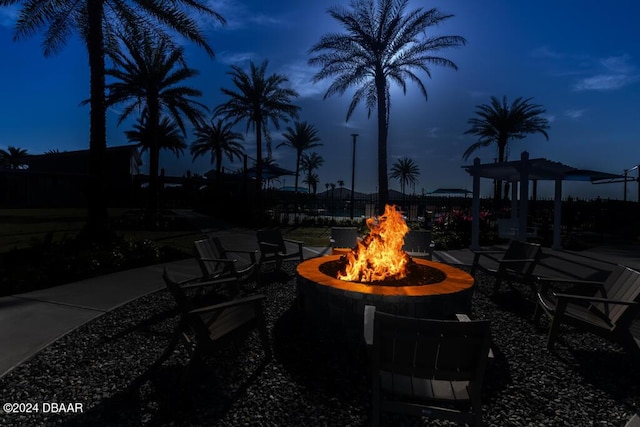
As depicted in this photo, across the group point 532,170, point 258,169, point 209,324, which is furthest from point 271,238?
point 258,169

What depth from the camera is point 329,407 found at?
116 inches

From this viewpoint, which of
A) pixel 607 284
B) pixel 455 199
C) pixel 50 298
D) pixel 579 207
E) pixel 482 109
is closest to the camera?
pixel 607 284

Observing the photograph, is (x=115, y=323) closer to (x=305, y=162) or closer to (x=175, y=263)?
(x=175, y=263)

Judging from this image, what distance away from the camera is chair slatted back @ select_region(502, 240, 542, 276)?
591cm

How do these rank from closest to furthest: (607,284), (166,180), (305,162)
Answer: (607,284) < (166,180) < (305,162)

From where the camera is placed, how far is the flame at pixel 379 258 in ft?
16.7

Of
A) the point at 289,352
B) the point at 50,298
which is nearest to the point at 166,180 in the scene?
the point at 50,298

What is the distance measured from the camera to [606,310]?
13.8ft

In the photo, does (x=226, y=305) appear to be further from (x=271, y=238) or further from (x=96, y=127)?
(x=96, y=127)

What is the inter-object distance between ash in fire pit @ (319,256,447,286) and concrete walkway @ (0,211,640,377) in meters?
3.15

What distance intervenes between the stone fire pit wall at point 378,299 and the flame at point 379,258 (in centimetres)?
47

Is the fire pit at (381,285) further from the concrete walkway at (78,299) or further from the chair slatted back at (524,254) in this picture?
the concrete walkway at (78,299)

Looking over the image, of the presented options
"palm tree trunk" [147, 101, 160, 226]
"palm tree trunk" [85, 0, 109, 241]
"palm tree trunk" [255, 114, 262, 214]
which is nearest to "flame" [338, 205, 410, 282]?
"palm tree trunk" [85, 0, 109, 241]

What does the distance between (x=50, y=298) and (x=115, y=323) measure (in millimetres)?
1768
